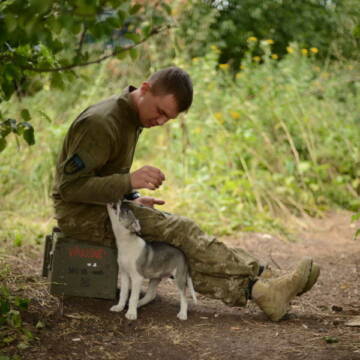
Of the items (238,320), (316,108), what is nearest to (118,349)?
(238,320)

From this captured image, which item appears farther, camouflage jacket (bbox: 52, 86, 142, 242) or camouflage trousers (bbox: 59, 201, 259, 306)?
camouflage trousers (bbox: 59, 201, 259, 306)

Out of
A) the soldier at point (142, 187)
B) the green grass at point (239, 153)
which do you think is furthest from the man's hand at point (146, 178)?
the green grass at point (239, 153)

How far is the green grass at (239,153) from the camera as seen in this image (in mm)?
5840

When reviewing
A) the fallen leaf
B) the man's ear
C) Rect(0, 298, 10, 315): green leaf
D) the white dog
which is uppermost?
the man's ear

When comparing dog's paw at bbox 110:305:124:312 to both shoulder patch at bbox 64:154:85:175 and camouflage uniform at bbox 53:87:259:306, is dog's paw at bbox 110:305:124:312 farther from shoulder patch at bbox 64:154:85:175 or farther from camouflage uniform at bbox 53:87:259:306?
shoulder patch at bbox 64:154:85:175

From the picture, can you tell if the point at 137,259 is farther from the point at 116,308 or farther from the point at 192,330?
the point at 192,330

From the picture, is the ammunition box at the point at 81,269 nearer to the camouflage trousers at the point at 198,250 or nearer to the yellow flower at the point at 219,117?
the camouflage trousers at the point at 198,250

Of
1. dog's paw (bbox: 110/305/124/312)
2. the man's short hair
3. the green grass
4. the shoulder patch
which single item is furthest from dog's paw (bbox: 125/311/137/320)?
the green grass

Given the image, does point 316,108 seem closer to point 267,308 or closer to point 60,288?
point 267,308

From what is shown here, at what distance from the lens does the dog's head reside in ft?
9.68

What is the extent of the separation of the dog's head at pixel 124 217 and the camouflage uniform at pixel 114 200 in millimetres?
80

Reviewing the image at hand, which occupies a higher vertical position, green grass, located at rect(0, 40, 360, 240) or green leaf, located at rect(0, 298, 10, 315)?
green grass, located at rect(0, 40, 360, 240)

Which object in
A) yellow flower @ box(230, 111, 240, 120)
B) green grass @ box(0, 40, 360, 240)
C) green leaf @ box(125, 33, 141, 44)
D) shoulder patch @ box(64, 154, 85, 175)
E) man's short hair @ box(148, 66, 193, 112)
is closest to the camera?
green leaf @ box(125, 33, 141, 44)

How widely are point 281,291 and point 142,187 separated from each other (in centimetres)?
110
